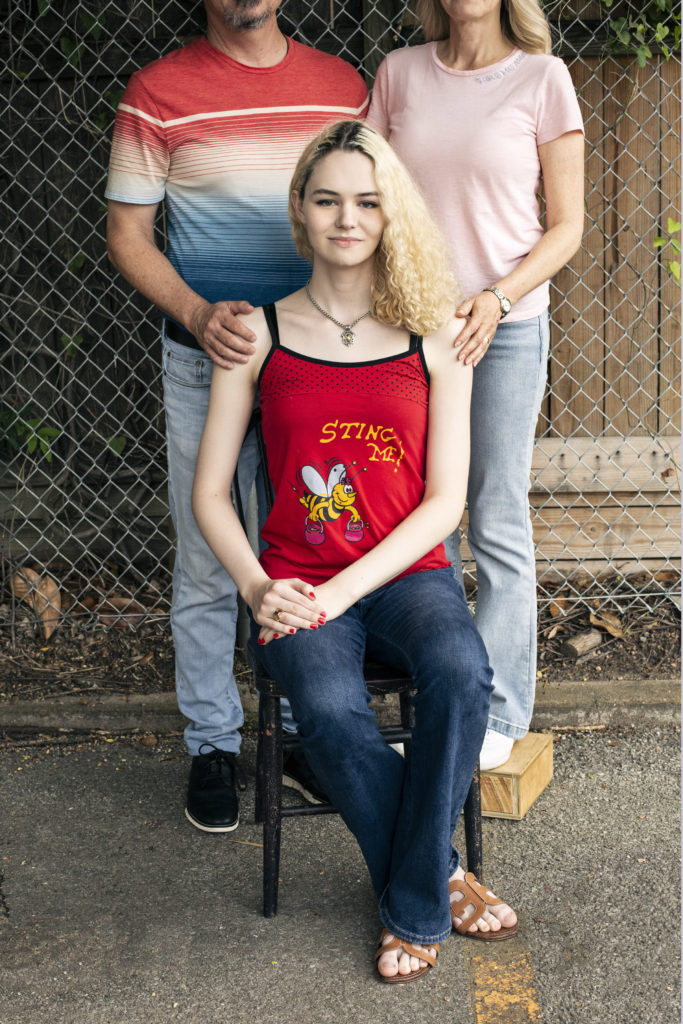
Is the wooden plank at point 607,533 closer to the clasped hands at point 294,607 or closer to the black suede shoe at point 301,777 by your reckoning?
the black suede shoe at point 301,777

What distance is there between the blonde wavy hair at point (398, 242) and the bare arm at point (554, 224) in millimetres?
148

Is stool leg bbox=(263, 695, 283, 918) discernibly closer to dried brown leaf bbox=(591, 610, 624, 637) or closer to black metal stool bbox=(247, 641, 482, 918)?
black metal stool bbox=(247, 641, 482, 918)

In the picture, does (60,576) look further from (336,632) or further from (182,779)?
(336,632)

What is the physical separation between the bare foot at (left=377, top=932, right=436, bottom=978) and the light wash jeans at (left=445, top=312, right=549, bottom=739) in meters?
0.77

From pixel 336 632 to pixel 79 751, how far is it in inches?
58.0

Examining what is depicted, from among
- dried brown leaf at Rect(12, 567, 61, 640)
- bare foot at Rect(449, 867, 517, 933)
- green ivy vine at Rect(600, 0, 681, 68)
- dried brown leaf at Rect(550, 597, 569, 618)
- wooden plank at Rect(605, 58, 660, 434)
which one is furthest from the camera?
dried brown leaf at Rect(12, 567, 61, 640)

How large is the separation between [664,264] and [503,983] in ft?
8.39

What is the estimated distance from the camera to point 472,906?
7.56ft

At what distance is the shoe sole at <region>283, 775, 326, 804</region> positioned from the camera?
2.93 meters

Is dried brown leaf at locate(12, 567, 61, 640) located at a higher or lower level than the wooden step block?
lower

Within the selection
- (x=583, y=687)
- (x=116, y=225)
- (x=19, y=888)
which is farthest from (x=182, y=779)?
(x=116, y=225)

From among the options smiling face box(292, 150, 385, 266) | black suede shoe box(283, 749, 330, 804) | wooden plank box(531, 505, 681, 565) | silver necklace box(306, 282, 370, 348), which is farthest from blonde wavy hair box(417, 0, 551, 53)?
black suede shoe box(283, 749, 330, 804)

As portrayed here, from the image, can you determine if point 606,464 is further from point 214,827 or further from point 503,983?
point 503,983

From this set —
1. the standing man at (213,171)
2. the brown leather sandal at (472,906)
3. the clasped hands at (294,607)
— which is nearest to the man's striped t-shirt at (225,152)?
the standing man at (213,171)
